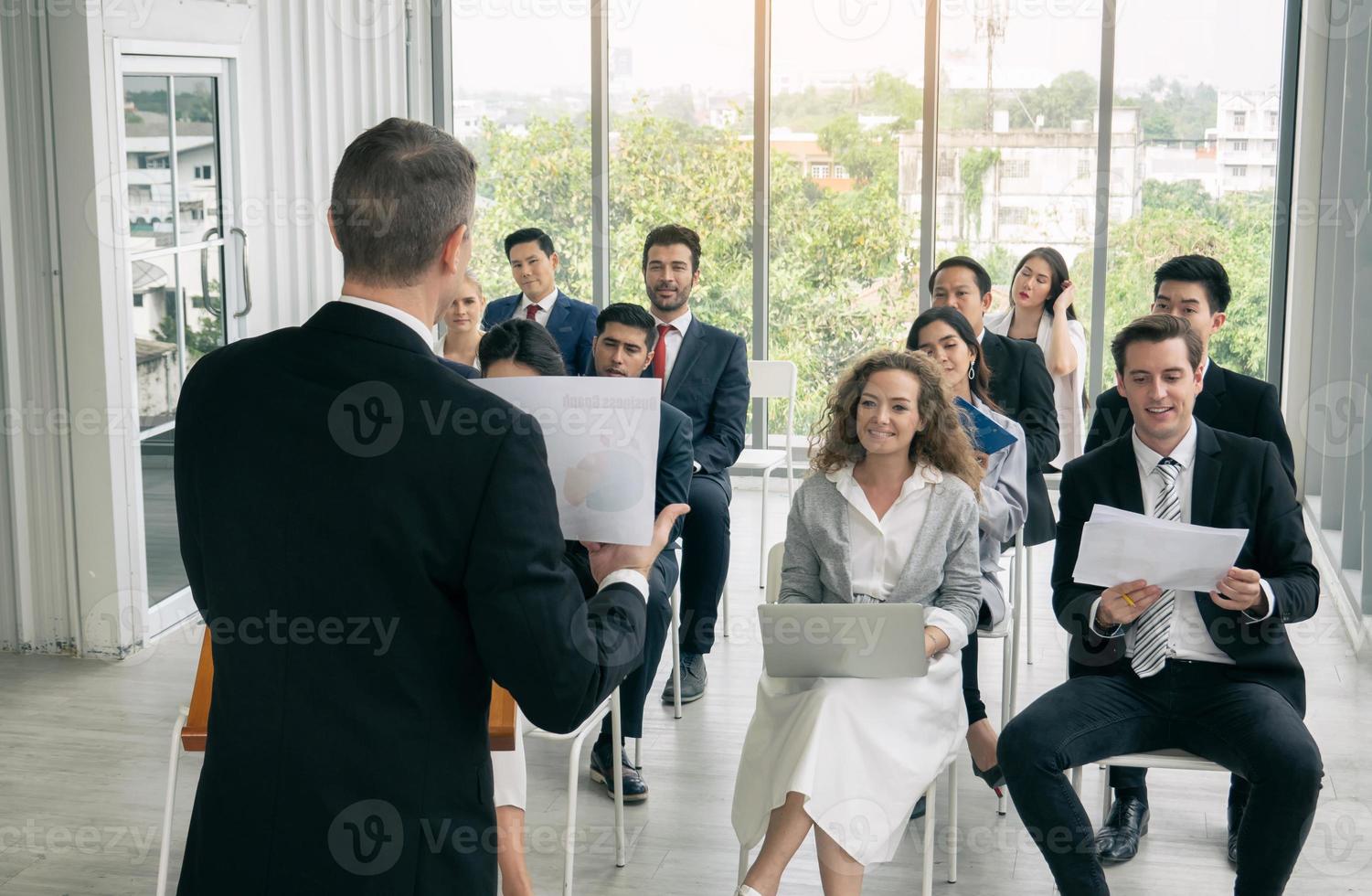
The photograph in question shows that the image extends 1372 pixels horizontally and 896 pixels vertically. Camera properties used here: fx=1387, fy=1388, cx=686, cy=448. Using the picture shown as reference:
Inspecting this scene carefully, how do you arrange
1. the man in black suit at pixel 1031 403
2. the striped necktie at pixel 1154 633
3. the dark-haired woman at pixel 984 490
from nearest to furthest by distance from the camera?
the striped necktie at pixel 1154 633, the dark-haired woman at pixel 984 490, the man in black suit at pixel 1031 403

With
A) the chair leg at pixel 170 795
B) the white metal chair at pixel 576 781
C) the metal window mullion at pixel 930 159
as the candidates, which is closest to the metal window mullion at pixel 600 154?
the metal window mullion at pixel 930 159

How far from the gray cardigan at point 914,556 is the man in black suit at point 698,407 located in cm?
135

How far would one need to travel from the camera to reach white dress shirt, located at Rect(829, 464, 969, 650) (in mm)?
3244

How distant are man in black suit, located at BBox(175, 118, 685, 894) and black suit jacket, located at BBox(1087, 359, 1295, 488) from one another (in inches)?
103

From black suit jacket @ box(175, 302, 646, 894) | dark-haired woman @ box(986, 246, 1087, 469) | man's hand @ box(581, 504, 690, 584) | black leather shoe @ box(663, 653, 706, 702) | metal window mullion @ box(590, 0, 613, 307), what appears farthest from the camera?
metal window mullion @ box(590, 0, 613, 307)

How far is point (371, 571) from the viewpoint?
1.48 m

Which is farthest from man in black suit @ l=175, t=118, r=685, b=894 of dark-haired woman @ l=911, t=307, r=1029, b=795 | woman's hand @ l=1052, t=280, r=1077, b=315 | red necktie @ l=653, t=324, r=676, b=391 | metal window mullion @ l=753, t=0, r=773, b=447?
metal window mullion @ l=753, t=0, r=773, b=447

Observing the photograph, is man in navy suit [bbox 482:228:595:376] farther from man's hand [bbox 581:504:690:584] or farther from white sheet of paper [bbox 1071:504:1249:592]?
man's hand [bbox 581:504:690:584]

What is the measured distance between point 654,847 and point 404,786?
83.9 inches

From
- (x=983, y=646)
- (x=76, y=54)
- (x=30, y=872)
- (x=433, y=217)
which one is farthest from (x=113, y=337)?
(x=433, y=217)

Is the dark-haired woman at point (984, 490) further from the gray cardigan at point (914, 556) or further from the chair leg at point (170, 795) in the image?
the chair leg at point (170, 795)

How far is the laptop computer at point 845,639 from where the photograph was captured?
9.60 ft

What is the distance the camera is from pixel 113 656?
498 centimetres

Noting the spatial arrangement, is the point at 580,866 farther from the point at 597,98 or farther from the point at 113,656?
the point at 597,98
